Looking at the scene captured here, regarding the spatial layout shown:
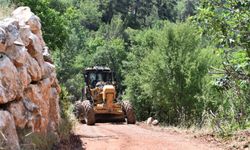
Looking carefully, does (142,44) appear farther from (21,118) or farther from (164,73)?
(21,118)

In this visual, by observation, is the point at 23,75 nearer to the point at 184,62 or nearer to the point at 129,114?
the point at 129,114

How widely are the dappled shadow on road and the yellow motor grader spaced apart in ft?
22.5

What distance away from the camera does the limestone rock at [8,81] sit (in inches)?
285

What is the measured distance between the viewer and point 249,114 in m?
12.6

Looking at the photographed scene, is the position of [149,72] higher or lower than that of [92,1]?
lower

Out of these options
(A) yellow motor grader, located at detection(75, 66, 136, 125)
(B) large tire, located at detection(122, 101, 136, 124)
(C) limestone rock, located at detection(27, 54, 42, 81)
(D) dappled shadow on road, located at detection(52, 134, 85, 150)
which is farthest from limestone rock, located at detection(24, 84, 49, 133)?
(B) large tire, located at detection(122, 101, 136, 124)

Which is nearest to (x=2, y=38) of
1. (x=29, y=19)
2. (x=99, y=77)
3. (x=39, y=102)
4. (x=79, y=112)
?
(x=39, y=102)

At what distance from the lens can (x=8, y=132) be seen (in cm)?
704

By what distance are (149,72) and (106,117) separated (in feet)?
27.2

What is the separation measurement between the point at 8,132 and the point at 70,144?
3.61 meters

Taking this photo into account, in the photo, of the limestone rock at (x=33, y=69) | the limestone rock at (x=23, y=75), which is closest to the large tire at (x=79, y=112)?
the limestone rock at (x=33, y=69)

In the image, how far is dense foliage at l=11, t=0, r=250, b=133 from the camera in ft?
28.8

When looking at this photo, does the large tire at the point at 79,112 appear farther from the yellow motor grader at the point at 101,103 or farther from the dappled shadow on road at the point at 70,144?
the dappled shadow on road at the point at 70,144

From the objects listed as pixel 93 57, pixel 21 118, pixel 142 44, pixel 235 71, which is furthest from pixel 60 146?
pixel 93 57
